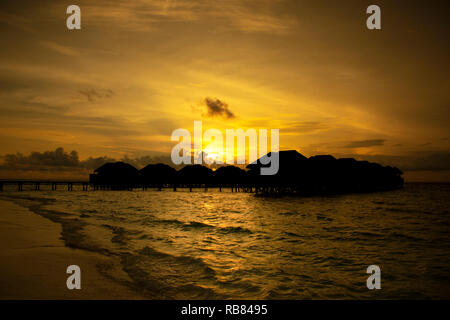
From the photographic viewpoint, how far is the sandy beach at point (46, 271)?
4648 millimetres

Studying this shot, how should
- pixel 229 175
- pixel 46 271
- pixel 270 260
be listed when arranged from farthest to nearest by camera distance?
pixel 229 175 < pixel 270 260 < pixel 46 271

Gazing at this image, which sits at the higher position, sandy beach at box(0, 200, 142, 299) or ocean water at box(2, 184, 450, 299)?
sandy beach at box(0, 200, 142, 299)

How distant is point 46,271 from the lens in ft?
18.6

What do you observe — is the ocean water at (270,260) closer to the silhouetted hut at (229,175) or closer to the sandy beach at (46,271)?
the sandy beach at (46,271)

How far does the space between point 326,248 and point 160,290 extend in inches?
237

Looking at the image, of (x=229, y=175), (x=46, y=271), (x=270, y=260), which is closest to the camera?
(x=46, y=271)

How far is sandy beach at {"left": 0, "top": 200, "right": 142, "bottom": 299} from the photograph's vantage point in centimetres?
465

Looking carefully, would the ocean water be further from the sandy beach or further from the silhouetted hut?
the silhouetted hut

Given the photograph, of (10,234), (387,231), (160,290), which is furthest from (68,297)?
(387,231)

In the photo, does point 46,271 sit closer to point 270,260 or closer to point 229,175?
point 270,260

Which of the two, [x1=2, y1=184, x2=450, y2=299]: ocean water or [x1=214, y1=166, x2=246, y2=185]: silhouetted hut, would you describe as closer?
[x1=2, y1=184, x2=450, y2=299]: ocean water

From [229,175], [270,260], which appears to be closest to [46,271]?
[270,260]

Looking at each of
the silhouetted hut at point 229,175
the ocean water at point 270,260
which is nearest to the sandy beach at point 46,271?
the ocean water at point 270,260

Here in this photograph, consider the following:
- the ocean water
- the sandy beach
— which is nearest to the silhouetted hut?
the ocean water
